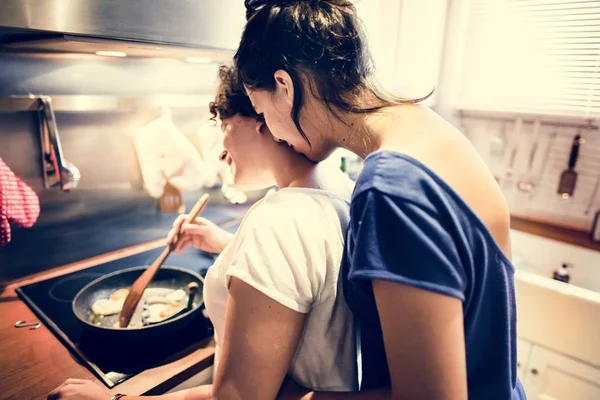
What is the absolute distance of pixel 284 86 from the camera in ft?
2.06

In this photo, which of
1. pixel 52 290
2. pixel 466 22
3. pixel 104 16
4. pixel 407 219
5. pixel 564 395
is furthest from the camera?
pixel 466 22

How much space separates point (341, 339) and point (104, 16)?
675mm

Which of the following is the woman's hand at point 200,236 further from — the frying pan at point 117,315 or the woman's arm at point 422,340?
the woman's arm at point 422,340

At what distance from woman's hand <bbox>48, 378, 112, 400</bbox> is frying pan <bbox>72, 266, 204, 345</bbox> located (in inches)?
4.5

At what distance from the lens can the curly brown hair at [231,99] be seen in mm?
783

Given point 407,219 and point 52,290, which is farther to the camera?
point 52,290

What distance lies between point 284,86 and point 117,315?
2.45 feet

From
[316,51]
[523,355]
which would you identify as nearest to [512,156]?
[523,355]

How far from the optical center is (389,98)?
63 cm

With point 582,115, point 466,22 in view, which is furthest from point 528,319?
point 466,22

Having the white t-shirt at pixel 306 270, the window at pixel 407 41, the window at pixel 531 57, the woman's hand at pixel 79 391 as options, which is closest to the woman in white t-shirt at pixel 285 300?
the white t-shirt at pixel 306 270

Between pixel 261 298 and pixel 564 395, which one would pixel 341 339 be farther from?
pixel 564 395

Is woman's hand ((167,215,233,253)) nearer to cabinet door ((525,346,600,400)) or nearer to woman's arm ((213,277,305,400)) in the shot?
woman's arm ((213,277,305,400))

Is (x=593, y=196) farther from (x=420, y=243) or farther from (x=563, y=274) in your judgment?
(x=420, y=243)
